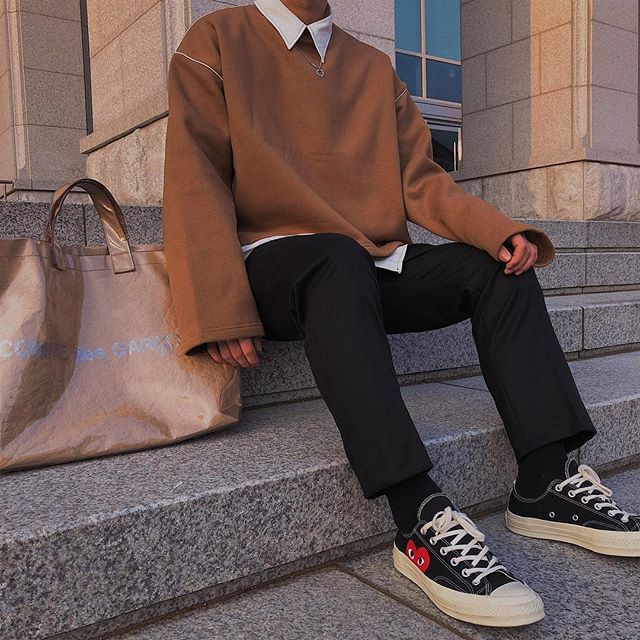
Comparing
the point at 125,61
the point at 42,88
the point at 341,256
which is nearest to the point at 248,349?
the point at 341,256

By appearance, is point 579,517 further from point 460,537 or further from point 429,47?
point 429,47

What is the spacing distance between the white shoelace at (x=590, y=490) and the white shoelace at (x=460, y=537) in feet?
1.25

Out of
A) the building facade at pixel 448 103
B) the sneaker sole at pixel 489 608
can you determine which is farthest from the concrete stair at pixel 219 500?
the building facade at pixel 448 103

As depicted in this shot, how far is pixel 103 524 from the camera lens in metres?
1.25

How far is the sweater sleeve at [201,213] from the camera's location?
1.62 metres

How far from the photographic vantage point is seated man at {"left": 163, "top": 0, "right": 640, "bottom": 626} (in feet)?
4.67

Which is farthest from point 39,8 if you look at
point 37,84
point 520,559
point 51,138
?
point 520,559

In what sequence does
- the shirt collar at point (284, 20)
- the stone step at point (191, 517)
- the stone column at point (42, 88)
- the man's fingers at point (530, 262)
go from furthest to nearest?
the stone column at point (42, 88) < the shirt collar at point (284, 20) < the man's fingers at point (530, 262) < the stone step at point (191, 517)

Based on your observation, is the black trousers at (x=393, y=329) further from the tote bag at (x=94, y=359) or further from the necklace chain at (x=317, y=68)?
the necklace chain at (x=317, y=68)

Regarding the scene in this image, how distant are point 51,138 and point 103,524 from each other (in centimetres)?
660

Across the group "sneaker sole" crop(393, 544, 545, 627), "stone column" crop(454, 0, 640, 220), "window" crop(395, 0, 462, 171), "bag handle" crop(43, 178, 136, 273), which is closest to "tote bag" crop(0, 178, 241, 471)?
"bag handle" crop(43, 178, 136, 273)

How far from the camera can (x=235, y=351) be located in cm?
165

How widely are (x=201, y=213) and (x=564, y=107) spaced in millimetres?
4790

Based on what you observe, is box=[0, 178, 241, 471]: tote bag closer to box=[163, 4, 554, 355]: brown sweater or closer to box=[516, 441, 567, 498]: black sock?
box=[163, 4, 554, 355]: brown sweater
